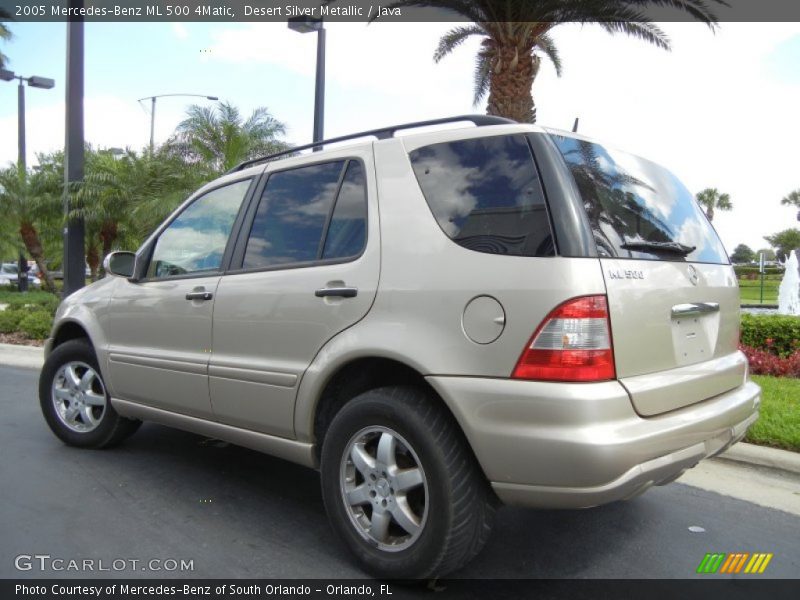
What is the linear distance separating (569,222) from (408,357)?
0.82 m

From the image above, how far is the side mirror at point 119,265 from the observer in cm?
433

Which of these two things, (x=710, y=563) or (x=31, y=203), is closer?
(x=710, y=563)

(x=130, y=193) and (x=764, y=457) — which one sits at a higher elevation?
(x=130, y=193)

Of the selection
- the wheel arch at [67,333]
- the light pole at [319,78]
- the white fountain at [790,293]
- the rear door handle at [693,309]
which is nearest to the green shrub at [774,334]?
the rear door handle at [693,309]

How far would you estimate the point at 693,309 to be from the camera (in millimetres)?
2904

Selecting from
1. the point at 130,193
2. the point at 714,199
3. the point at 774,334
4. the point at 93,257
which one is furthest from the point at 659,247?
the point at 714,199

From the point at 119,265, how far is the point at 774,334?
761cm

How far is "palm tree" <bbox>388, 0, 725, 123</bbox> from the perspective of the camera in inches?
421

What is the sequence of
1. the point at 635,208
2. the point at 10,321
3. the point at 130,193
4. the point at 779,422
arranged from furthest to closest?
the point at 130,193, the point at 10,321, the point at 779,422, the point at 635,208

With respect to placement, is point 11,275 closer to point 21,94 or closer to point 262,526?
point 21,94

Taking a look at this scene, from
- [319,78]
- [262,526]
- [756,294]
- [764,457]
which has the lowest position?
[756,294]

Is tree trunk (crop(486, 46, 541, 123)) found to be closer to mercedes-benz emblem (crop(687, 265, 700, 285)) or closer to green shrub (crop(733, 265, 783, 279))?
mercedes-benz emblem (crop(687, 265, 700, 285))

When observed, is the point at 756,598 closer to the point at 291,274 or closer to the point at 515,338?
the point at 515,338

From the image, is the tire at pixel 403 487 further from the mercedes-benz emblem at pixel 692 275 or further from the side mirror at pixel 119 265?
the side mirror at pixel 119 265
